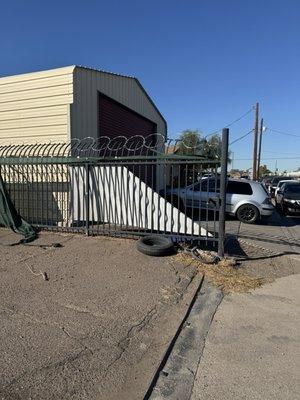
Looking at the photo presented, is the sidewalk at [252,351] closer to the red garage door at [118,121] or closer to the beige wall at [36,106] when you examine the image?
the red garage door at [118,121]

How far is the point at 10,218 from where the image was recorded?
9.44m

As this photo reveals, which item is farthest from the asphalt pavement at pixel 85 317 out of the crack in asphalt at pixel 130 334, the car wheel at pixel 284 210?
the car wheel at pixel 284 210

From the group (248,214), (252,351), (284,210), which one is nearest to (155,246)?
(252,351)

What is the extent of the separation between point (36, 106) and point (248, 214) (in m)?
8.58

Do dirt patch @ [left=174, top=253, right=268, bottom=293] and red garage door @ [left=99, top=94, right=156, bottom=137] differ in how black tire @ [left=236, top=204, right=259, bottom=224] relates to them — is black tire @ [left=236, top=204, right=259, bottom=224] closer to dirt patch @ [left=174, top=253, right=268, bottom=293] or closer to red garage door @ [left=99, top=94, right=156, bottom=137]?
red garage door @ [left=99, top=94, right=156, bottom=137]

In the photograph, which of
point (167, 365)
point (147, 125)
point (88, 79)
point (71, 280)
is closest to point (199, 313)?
point (167, 365)

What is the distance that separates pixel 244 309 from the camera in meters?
5.63

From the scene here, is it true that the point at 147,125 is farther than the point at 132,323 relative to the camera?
Yes

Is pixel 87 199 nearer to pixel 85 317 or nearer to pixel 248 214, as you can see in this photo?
pixel 85 317

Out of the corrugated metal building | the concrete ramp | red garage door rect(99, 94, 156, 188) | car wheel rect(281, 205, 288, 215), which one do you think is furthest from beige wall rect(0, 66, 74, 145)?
car wheel rect(281, 205, 288, 215)

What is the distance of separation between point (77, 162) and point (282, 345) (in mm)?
6064

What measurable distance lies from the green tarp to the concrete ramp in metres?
1.13

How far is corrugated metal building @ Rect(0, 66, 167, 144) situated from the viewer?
1093 centimetres

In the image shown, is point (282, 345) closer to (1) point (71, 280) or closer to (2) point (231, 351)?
(2) point (231, 351)
